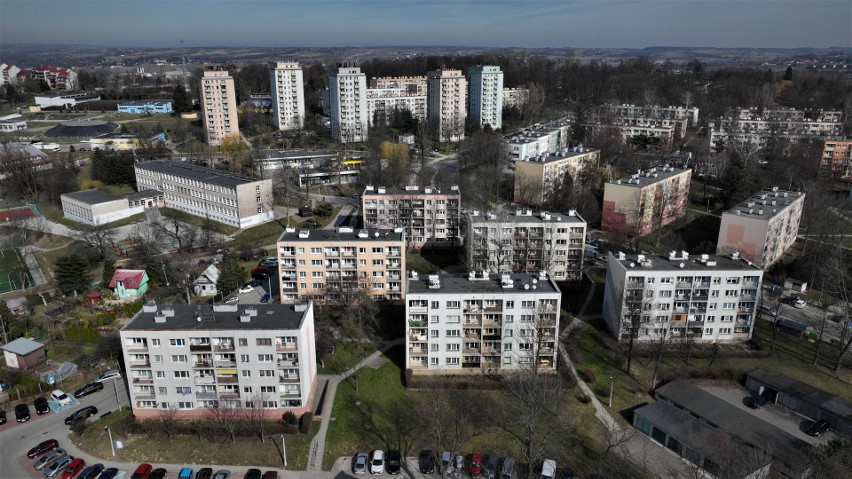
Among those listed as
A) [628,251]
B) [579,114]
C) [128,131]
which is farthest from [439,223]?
[128,131]

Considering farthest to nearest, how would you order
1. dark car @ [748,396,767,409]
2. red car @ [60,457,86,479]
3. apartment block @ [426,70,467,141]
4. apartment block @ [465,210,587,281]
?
apartment block @ [426,70,467,141] → apartment block @ [465,210,587,281] → dark car @ [748,396,767,409] → red car @ [60,457,86,479]

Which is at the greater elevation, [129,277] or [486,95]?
[486,95]

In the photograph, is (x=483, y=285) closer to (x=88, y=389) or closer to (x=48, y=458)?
(x=88, y=389)

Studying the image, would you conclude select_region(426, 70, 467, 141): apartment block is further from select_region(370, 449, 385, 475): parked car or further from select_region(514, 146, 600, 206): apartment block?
select_region(370, 449, 385, 475): parked car

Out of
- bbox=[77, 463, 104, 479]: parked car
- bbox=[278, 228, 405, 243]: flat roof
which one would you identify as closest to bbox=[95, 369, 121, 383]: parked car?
bbox=[77, 463, 104, 479]: parked car

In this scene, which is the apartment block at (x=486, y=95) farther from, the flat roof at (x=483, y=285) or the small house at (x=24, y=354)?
the small house at (x=24, y=354)

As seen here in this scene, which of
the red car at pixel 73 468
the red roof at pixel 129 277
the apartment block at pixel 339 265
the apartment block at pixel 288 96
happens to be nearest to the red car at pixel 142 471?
the red car at pixel 73 468

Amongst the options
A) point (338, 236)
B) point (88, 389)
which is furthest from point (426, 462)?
point (88, 389)
